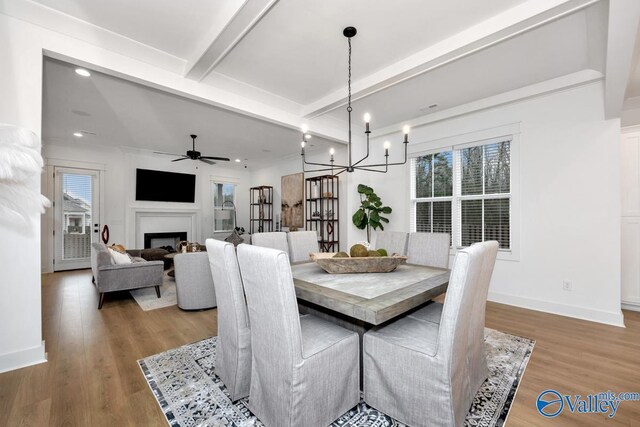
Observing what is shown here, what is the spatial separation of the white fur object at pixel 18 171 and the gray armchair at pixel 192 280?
151cm

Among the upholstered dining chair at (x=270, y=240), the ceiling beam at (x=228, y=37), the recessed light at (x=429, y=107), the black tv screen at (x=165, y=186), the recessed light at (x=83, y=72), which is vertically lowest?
the upholstered dining chair at (x=270, y=240)

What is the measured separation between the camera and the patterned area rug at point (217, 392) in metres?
1.64

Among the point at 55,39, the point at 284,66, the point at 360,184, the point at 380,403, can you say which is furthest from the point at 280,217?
the point at 380,403

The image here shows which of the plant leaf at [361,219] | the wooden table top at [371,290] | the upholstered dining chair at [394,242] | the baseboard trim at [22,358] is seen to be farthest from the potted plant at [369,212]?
the baseboard trim at [22,358]

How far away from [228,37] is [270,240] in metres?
1.92

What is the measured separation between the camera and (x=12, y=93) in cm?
216

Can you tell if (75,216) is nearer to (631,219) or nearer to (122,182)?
(122,182)

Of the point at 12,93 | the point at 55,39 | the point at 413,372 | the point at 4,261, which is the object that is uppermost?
the point at 55,39

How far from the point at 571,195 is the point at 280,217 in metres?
6.05

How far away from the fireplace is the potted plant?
5031 mm

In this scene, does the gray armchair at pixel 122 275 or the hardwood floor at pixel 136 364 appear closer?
the hardwood floor at pixel 136 364

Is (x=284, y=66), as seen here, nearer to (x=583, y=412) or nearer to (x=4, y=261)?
(x=4, y=261)

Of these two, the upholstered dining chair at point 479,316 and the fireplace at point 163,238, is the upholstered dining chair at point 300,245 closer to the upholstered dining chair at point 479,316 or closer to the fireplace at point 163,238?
the upholstered dining chair at point 479,316

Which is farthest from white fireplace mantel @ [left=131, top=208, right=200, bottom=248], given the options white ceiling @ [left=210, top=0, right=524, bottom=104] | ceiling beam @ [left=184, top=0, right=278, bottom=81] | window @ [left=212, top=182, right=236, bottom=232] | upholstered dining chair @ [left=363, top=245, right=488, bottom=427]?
upholstered dining chair @ [left=363, top=245, right=488, bottom=427]
